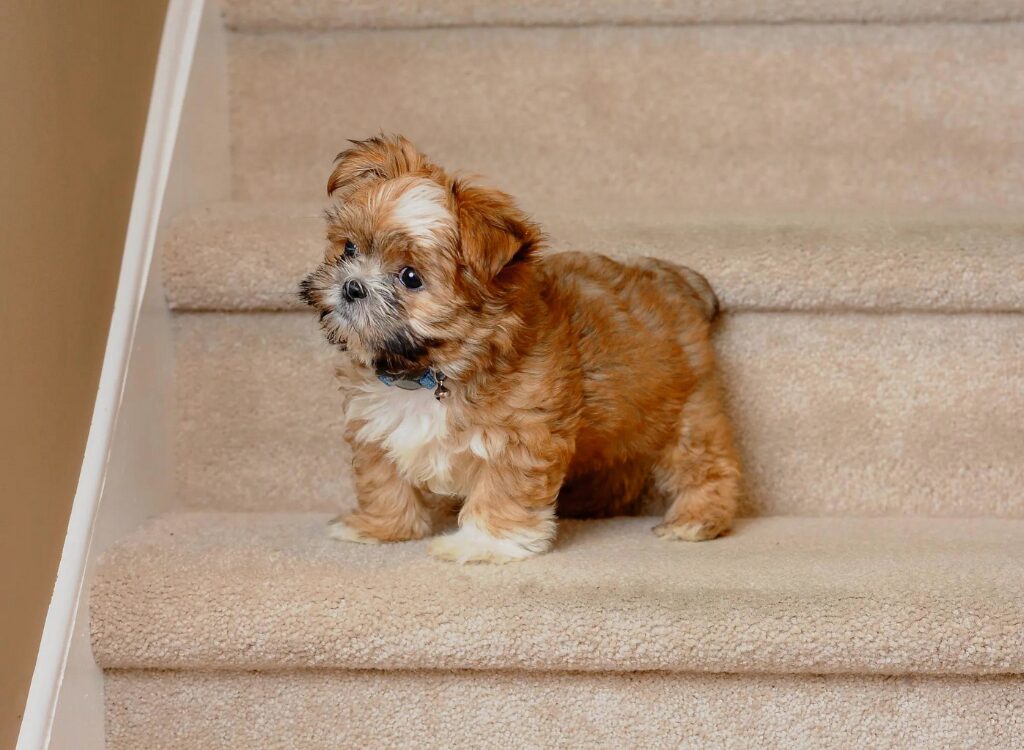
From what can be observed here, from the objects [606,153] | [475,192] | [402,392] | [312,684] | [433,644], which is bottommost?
[312,684]

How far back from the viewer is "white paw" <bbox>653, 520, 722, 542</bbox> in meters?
1.83

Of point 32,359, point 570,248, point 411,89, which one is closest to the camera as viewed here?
point 32,359

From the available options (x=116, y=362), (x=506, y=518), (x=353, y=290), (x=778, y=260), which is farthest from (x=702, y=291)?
(x=116, y=362)

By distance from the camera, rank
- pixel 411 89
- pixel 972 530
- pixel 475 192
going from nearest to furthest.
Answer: pixel 475 192 → pixel 972 530 → pixel 411 89

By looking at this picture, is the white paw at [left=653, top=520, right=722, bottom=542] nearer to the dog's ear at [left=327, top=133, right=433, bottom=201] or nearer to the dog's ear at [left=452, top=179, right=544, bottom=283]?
the dog's ear at [left=452, top=179, right=544, bottom=283]

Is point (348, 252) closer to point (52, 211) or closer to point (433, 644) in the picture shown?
point (52, 211)

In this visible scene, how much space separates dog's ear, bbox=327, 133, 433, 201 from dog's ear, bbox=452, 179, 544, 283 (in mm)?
100

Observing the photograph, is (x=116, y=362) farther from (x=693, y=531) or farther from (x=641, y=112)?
(x=641, y=112)

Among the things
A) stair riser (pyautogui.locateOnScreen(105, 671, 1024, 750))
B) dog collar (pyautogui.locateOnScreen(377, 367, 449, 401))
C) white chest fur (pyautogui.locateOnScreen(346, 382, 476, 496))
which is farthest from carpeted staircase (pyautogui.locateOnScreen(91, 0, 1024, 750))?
dog collar (pyautogui.locateOnScreen(377, 367, 449, 401))

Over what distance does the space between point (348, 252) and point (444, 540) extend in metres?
0.47

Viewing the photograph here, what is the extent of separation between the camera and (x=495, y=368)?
5.57 feet

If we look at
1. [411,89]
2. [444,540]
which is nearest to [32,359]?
[444,540]

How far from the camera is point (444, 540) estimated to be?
173cm

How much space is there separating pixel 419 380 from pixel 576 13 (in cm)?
100
